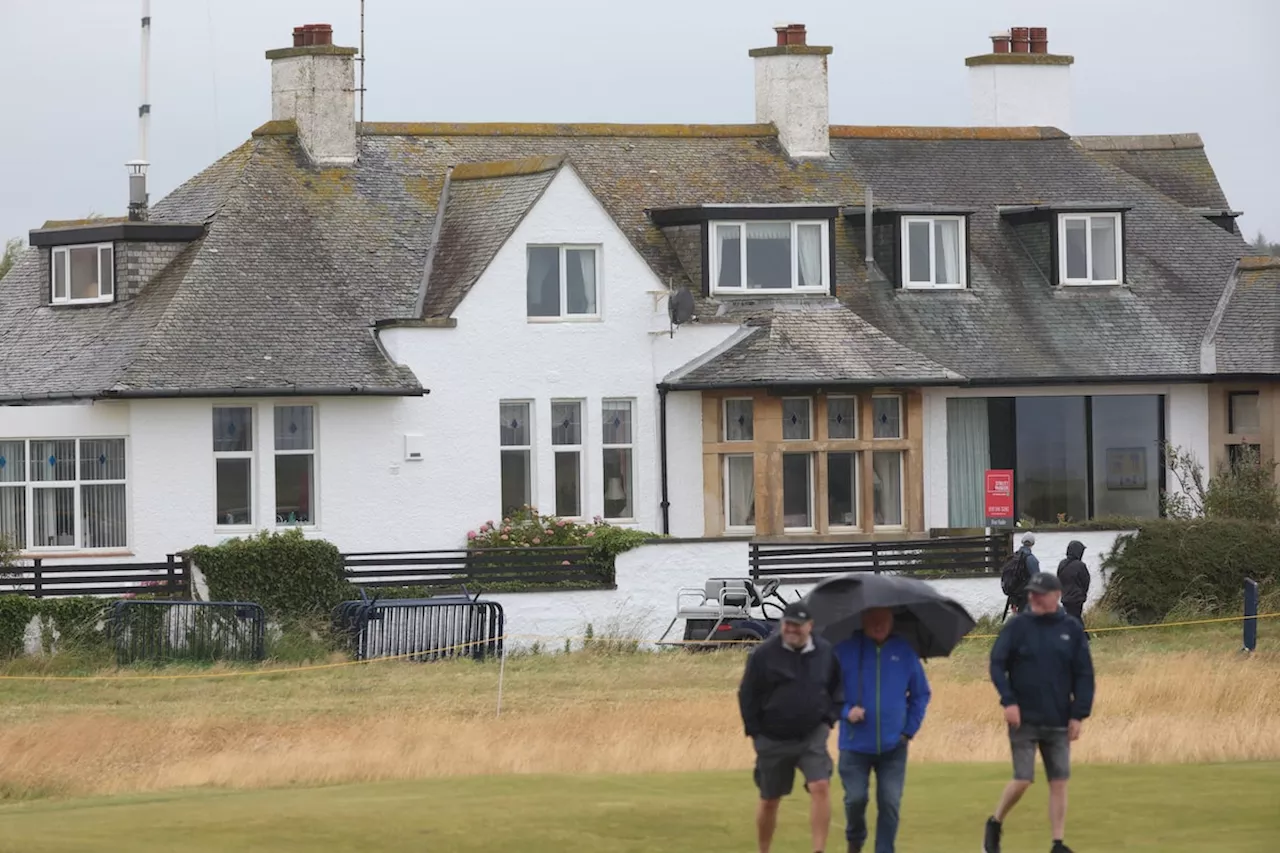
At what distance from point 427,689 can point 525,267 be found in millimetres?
9851

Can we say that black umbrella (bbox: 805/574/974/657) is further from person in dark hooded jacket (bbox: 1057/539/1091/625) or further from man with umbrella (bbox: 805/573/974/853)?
person in dark hooded jacket (bbox: 1057/539/1091/625)

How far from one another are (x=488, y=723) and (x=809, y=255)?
52.3 ft

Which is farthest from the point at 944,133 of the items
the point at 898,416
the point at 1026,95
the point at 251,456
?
the point at 251,456

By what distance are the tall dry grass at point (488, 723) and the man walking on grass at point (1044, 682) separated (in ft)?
17.0

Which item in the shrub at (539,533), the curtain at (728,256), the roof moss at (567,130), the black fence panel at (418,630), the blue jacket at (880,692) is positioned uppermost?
the roof moss at (567,130)

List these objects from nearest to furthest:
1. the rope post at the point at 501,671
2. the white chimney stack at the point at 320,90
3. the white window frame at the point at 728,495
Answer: the rope post at the point at 501,671, the white window frame at the point at 728,495, the white chimney stack at the point at 320,90

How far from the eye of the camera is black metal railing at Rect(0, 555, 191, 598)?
3194 cm

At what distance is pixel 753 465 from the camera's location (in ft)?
121

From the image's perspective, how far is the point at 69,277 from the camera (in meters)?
36.9

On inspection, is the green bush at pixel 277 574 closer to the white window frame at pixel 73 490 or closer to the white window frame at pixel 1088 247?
the white window frame at pixel 73 490

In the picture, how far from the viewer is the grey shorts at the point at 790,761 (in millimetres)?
15289

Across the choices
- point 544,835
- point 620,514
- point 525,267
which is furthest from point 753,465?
point 544,835

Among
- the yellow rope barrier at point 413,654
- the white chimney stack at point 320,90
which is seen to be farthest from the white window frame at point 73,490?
the white chimney stack at point 320,90

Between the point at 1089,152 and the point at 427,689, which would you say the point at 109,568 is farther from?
the point at 1089,152
